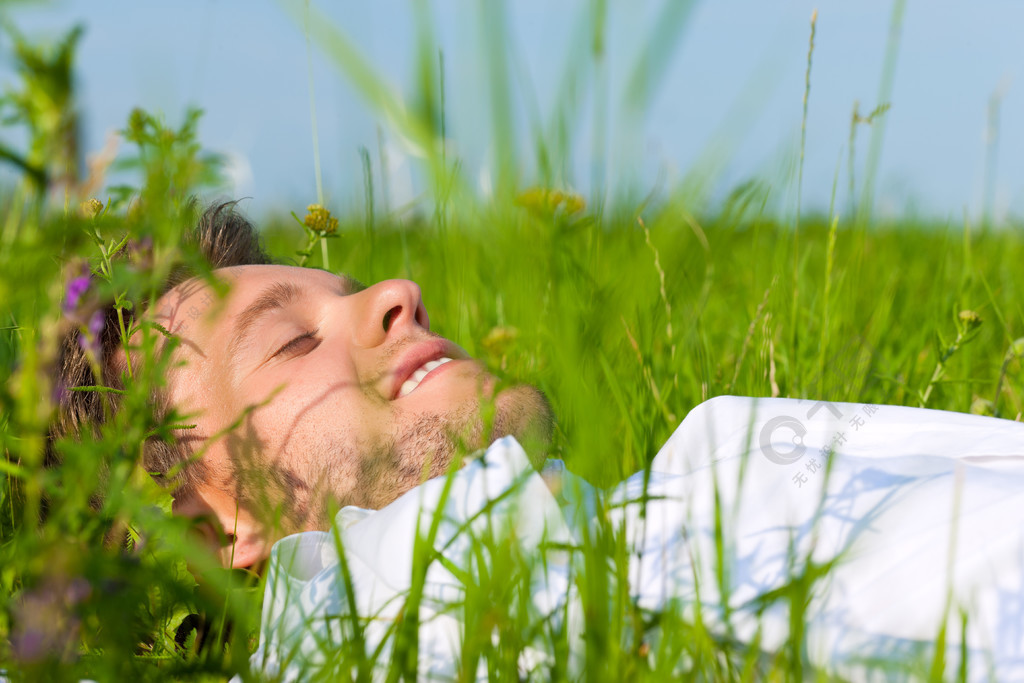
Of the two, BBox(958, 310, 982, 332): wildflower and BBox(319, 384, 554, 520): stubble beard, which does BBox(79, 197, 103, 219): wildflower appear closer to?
BBox(319, 384, 554, 520): stubble beard

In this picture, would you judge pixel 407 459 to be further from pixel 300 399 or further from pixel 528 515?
pixel 528 515

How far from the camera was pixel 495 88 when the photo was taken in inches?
23.8

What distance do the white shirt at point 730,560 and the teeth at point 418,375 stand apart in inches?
17.6

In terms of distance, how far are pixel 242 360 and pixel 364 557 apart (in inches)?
27.2

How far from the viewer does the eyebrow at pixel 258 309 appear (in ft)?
5.92

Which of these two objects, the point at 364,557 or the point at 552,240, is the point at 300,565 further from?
the point at 552,240

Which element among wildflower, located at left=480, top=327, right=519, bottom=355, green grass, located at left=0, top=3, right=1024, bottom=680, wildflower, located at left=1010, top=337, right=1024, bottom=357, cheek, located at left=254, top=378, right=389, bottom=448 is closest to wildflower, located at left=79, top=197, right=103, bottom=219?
green grass, located at left=0, top=3, right=1024, bottom=680

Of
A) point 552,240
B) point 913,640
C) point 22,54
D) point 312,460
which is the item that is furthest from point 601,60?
point 312,460

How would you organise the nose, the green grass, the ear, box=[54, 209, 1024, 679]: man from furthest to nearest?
the nose, the ear, box=[54, 209, 1024, 679]: man, the green grass

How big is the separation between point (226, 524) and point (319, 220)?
711mm

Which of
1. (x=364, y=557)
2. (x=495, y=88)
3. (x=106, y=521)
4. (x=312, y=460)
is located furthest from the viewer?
(x=312, y=460)

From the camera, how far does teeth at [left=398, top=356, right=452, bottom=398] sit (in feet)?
5.99

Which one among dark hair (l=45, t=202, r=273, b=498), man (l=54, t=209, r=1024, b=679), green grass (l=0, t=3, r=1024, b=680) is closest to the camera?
green grass (l=0, t=3, r=1024, b=680)

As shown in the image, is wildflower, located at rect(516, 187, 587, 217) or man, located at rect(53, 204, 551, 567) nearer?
wildflower, located at rect(516, 187, 587, 217)
